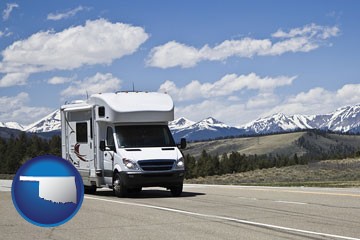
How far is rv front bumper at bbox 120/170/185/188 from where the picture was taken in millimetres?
17859

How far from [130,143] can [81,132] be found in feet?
9.59

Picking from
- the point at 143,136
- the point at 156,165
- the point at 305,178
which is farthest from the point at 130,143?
the point at 305,178

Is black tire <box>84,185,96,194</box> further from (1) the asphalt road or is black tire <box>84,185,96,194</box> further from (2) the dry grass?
(2) the dry grass

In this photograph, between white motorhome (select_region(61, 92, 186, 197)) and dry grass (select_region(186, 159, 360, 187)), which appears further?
dry grass (select_region(186, 159, 360, 187))

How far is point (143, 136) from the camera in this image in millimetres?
18844

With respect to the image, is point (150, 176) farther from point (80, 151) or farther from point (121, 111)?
point (80, 151)

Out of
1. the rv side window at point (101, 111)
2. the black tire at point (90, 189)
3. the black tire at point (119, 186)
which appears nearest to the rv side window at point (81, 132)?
the rv side window at point (101, 111)

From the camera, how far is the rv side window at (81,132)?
67.6 feet

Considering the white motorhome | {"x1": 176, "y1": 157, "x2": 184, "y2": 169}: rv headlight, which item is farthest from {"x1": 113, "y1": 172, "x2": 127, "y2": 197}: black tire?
{"x1": 176, "y1": 157, "x2": 184, "y2": 169}: rv headlight

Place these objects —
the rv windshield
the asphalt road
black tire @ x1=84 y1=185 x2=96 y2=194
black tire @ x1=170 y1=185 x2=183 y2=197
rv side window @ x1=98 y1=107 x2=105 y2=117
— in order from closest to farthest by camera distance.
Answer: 1. the asphalt road
2. the rv windshield
3. black tire @ x1=170 y1=185 x2=183 y2=197
4. rv side window @ x1=98 y1=107 x2=105 y2=117
5. black tire @ x1=84 y1=185 x2=96 y2=194

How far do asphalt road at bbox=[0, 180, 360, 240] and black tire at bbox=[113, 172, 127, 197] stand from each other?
76.9 inches

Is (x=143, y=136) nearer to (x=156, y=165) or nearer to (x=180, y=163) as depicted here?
(x=156, y=165)

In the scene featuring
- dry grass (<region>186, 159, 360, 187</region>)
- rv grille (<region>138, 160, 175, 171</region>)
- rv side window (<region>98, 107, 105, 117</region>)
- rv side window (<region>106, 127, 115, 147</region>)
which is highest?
Result: rv side window (<region>98, 107, 105, 117</region>)

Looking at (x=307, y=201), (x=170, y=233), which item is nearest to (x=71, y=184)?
(x=170, y=233)
